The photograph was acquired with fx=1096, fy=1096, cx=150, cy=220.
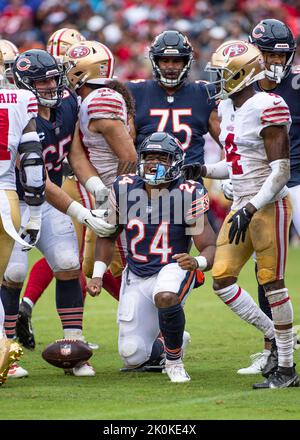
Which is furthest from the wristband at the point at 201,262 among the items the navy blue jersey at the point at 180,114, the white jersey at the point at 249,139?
the navy blue jersey at the point at 180,114

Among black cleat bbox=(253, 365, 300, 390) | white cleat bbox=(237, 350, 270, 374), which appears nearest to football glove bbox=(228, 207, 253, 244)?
black cleat bbox=(253, 365, 300, 390)

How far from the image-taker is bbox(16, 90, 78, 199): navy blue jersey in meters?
6.46

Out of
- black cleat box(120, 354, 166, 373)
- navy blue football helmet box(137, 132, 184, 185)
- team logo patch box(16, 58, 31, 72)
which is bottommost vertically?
black cleat box(120, 354, 166, 373)

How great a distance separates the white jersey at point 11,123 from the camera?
5.70 m

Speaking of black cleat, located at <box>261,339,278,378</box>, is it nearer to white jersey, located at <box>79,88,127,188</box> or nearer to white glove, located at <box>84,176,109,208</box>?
white glove, located at <box>84,176,109,208</box>

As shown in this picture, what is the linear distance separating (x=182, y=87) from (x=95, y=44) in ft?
2.13

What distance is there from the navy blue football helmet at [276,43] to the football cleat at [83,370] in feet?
6.87

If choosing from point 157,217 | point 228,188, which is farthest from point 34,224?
point 228,188

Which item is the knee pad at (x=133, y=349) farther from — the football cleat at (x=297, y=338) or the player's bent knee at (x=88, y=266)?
the football cleat at (x=297, y=338)

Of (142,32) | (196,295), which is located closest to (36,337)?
(196,295)

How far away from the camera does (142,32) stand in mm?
16250

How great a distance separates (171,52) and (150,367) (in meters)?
1.99

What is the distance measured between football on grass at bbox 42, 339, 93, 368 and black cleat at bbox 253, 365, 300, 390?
106 centimetres

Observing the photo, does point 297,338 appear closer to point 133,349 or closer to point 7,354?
point 133,349
